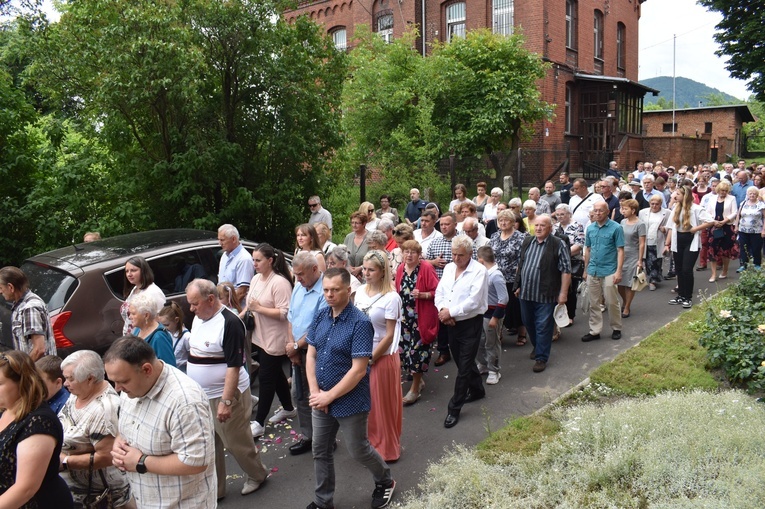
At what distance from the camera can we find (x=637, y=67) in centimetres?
3762

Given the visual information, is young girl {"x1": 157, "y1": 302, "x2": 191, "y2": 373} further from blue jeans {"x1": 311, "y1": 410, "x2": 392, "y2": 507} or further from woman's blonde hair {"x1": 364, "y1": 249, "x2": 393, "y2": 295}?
woman's blonde hair {"x1": 364, "y1": 249, "x2": 393, "y2": 295}

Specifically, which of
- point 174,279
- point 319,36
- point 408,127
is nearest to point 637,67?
point 408,127

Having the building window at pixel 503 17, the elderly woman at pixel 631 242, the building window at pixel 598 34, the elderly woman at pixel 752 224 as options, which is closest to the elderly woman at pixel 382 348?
the elderly woman at pixel 631 242

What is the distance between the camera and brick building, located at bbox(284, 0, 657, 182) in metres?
27.8

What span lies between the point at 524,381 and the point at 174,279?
14.3 ft

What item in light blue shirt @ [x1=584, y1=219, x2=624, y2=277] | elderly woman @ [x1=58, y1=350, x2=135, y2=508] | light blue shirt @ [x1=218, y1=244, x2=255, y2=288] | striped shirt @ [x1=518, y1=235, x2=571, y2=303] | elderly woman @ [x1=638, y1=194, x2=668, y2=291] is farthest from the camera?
elderly woman @ [x1=638, y1=194, x2=668, y2=291]

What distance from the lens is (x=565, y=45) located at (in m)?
29.0

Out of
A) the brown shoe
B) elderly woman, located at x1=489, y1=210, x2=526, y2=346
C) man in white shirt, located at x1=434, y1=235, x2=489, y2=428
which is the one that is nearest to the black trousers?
man in white shirt, located at x1=434, y1=235, x2=489, y2=428

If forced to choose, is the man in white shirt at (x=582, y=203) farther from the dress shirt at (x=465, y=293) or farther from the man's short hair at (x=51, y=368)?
the man's short hair at (x=51, y=368)

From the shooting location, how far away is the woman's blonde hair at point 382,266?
554cm

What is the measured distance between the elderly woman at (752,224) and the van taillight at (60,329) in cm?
1093

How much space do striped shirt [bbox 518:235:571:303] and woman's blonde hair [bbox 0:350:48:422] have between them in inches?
218

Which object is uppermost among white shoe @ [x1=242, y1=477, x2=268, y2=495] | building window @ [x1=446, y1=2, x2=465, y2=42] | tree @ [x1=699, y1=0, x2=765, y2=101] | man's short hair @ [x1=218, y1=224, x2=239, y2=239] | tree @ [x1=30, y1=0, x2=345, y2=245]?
building window @ [x1=446, y1=2, x2=465, y2=42]

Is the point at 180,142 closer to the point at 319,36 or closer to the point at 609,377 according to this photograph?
the point at 319,36
